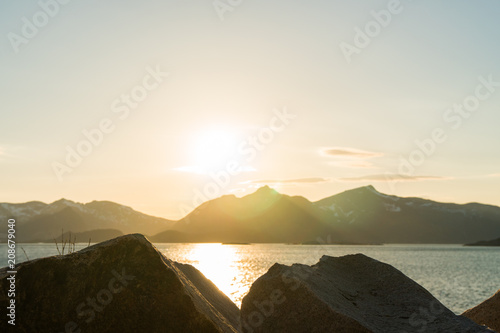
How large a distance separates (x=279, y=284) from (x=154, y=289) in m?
2.48

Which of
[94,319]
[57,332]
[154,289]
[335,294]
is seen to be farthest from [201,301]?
[335,294]

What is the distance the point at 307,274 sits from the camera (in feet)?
27.7

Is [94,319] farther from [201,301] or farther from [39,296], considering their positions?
[201,301]

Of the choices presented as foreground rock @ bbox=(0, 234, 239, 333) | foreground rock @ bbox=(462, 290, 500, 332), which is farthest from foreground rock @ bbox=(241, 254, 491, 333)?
foreground rock @ bbox=(462, 290, 500, 332)

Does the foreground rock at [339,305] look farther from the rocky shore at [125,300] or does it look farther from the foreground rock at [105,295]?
the foreground rock at [105,295]

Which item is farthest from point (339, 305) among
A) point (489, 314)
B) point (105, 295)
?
point (489, 314)

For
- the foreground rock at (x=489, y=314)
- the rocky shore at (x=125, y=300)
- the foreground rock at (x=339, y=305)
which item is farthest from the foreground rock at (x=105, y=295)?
the foreground rock at (x=489, y=314)

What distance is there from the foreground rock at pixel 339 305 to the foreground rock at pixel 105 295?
167cm

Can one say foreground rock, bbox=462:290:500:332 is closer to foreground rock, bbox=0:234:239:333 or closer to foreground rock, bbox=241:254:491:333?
foreground rock, bbox=241:254:491:333

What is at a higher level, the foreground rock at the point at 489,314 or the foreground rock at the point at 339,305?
the foreground rock at the point at 339,305

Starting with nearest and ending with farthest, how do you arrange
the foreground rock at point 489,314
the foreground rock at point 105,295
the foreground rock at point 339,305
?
1. the foreground rock at point 105,295
2. the foreground rock at point 339,305
3. the foreground rock at point 489,314

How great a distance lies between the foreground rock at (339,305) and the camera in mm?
7574

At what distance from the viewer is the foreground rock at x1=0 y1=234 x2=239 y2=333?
6273 mm

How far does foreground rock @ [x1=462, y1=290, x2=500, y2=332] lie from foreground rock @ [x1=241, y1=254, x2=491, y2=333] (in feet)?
9.77
